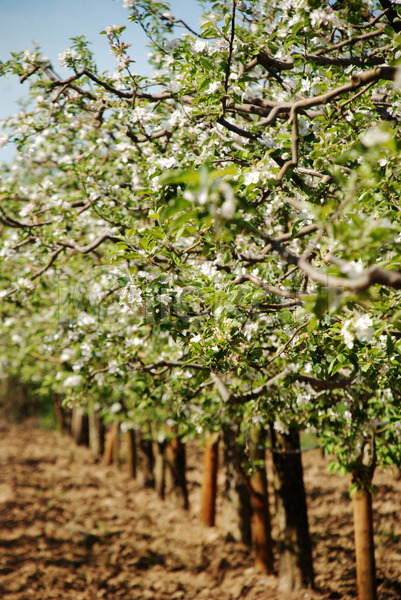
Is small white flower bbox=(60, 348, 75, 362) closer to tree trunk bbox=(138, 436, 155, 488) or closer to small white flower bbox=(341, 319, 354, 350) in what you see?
small white flower bbox=(341, 319, 354, 350)

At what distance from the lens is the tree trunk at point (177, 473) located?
10.2 meters

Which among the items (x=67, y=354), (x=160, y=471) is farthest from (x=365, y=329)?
(x=160, y=471)

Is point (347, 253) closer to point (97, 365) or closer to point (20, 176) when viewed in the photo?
point (97, 365)

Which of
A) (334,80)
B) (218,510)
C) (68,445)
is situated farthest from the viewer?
(68,445)

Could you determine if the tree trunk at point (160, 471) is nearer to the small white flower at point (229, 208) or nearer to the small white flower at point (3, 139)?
the small white flower at point (3, 139)

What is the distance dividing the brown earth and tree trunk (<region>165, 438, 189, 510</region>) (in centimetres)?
30

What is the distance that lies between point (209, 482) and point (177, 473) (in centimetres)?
150

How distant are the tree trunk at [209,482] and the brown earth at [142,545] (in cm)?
24

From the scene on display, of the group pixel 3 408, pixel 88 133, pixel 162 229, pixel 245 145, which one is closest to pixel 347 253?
pixel 162 229

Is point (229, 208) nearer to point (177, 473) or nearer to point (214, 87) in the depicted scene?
point (214, 87)

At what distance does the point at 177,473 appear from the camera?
1031 cm

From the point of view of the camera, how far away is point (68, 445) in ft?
62.0

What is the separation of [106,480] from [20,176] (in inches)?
350

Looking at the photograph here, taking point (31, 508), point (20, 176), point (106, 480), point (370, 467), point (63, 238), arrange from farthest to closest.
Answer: point (106, 480) → point (31, 508) → point (20, 176) → point (63, 238) → point (370, 467)
